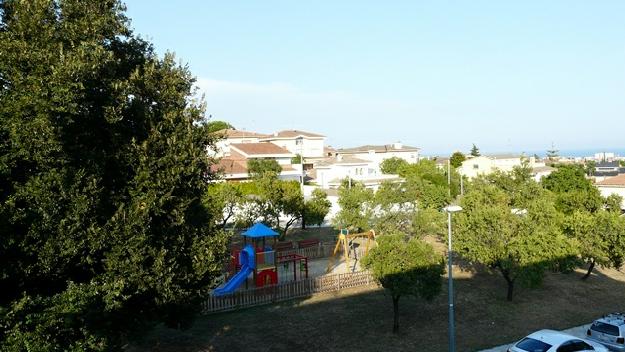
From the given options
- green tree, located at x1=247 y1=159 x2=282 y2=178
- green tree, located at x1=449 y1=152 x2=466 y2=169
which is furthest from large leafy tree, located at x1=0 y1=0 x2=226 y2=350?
green tree, located at x1=449 y1=152 x2=466 y2=169

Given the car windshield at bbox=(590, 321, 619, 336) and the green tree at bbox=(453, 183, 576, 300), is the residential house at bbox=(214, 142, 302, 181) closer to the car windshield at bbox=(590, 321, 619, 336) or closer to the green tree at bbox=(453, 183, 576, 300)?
the green tree at bbox=(453, 183, 576, 300)

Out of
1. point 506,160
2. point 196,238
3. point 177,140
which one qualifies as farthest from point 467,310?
point 506,160

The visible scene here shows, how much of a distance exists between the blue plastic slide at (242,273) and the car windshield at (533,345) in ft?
39.4

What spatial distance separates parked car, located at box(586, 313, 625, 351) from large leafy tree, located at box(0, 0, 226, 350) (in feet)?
48.2

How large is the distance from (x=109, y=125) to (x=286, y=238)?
28.8m

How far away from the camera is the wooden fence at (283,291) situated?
21.1 metres

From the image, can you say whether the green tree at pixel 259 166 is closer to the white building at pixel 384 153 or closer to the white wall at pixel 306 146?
the white wall at pixel 306 146

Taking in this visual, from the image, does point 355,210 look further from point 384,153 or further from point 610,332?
point 384,153

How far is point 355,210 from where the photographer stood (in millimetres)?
33406

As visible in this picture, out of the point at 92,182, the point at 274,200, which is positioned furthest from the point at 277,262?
the point at 92,182

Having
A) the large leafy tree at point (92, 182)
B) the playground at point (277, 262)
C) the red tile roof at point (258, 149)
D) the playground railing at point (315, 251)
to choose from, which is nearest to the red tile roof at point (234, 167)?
the red tile roof at point (258, 149)

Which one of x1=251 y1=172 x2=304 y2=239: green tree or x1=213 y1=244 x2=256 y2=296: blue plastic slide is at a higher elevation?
x1=251 y1=172 x2=304 y2=239: green tree

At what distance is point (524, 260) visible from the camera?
2298 centimetres

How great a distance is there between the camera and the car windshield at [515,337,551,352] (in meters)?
15.8
